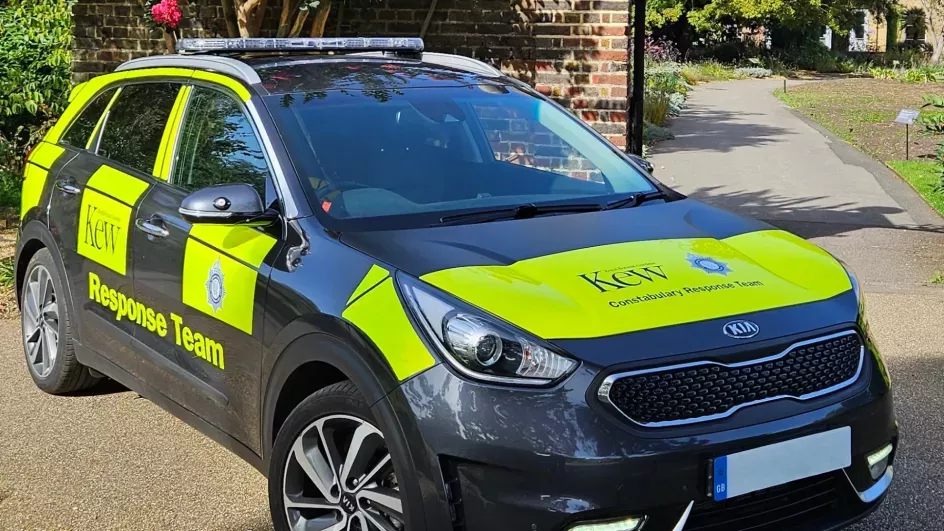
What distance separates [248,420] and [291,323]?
54 cm

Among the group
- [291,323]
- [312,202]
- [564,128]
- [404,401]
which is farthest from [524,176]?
[404,401]

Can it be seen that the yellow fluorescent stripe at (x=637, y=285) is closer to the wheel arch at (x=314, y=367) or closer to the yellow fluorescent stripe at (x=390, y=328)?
the yellow fluorescent stripe at (x=390, y=328)

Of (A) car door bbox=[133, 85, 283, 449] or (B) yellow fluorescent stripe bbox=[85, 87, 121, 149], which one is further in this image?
(B) yellow fluorescent stripe bbox=[85, 87, 121, 149]

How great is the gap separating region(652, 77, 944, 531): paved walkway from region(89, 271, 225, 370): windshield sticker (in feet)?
7.95

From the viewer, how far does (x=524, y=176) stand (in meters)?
4.07

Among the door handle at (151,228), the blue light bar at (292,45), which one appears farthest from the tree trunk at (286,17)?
the door handle at (151,228)

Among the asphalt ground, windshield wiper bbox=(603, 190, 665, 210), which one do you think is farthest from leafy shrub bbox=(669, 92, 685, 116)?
windshield wiper bbox=(603, 190, 665, 210)

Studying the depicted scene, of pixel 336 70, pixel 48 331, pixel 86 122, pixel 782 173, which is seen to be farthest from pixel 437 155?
pixel 782 173

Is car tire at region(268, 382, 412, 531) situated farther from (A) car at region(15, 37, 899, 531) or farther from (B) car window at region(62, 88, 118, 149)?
(B) car window at region(62, 88, 118, 149)

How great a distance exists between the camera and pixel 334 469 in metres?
3.10

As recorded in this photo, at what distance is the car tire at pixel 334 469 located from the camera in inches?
115

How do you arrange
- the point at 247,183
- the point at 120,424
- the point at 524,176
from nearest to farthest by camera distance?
the point at 247,183 → the point at 524,176 → the point at 120,424

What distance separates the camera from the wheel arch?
113 inches

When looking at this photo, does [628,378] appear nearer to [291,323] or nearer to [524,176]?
[291,323]
